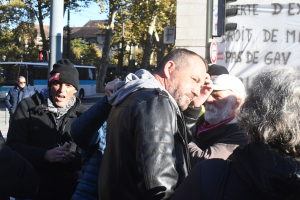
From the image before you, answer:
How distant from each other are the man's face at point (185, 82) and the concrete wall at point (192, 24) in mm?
6752

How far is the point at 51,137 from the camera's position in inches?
114

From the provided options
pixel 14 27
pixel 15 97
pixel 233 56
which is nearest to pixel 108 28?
pixel 14 27

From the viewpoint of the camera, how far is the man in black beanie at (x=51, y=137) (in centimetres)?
272

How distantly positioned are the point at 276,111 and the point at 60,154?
180 cm

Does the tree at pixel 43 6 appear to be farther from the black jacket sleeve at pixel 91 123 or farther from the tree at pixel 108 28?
the black jacket sleeve at pixel 91 123

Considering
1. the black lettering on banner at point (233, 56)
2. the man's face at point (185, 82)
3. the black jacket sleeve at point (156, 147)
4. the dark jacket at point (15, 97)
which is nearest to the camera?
the black jacket sleeve at point (156, 147)

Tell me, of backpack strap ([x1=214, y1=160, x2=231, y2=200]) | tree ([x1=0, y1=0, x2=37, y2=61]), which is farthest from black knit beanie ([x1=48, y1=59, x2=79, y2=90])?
tree ([x1=0, y1=0, x2=37, y2=61])

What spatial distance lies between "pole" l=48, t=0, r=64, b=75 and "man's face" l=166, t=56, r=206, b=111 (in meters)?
6.06

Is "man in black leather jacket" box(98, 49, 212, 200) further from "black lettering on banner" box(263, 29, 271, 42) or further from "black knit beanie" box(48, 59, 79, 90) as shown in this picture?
"black lettering on banner" box(263, 29, 271, 42)

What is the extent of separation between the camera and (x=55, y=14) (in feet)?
24.6

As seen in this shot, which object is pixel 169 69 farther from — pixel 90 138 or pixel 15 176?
pixel 15 176

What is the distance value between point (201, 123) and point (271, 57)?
3558 mm

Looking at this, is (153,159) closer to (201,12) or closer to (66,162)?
(66,162)

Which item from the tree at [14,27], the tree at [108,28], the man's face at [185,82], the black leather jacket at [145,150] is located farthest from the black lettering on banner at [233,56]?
the tree at [14,27]
